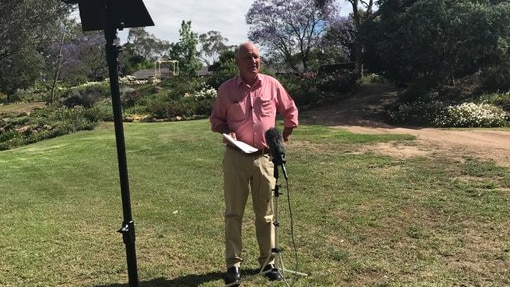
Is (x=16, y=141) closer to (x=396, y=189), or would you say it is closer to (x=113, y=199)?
(x=113, y=199)

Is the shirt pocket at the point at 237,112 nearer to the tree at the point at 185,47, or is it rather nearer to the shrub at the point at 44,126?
the shrub at the point at 44,126

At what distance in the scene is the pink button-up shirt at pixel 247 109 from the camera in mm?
3648

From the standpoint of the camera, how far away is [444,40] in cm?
1574

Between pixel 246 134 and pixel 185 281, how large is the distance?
1274 millimetres

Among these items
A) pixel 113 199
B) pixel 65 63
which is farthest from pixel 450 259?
pixel 65 63

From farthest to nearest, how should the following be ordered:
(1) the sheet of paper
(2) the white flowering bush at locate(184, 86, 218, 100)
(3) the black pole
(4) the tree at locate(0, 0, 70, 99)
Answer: (2) the white flowering bush at locate(184, 86, 218, 100)
(4) the tree at locate(0, 0, 70, 99)
(1) the sheet of paper
(3) the black pole

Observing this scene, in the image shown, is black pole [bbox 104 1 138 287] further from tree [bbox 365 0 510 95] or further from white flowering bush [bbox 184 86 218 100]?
white flowering bush [bbox 184 86 218 100]

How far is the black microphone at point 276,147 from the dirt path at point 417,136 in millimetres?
5433

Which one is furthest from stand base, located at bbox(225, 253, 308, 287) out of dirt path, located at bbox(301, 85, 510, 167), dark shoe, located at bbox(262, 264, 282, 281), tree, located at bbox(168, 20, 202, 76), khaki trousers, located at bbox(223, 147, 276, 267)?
tree, located at bbox(168, 20, 202, 76)

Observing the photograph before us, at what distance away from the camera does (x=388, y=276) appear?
3.89m

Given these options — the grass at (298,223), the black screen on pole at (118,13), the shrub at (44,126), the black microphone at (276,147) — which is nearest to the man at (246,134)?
the black microphone at (276,147)

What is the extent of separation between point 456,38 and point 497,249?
12662mm

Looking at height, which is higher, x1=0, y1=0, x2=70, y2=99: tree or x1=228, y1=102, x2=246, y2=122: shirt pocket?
x1=0, y1=0, x2=70, y2=99: tree

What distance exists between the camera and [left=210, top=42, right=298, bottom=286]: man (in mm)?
3643
